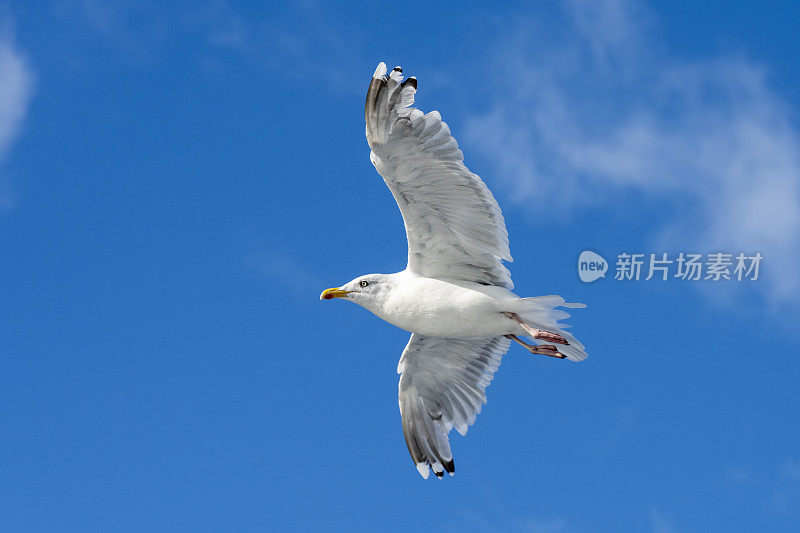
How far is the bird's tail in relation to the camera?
7.95 meters

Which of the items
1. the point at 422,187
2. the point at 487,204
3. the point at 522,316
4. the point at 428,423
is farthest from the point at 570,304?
the point at 428,423

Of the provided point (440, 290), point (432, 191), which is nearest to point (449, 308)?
point (440, 290)

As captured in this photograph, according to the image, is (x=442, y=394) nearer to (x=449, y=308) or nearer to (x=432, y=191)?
(x=449, y=308)

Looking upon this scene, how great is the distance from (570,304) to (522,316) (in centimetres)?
42

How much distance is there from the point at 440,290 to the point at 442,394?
5.29ft

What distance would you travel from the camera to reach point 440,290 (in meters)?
8.13

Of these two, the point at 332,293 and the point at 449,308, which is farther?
the point at 332,293

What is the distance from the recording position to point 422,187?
7617 millimetres

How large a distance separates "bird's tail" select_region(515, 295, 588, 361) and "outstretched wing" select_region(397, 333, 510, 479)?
1.17 meters

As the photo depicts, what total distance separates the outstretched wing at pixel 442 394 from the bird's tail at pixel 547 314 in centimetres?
117

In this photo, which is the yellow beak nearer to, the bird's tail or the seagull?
the seagull

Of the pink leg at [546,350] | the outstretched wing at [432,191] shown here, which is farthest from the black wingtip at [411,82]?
the pink leg at [546,350]

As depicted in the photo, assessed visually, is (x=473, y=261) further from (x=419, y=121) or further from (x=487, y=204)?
(x=419, y=121)

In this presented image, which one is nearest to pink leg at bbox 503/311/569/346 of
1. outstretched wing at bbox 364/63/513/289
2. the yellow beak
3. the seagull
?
the seagull
